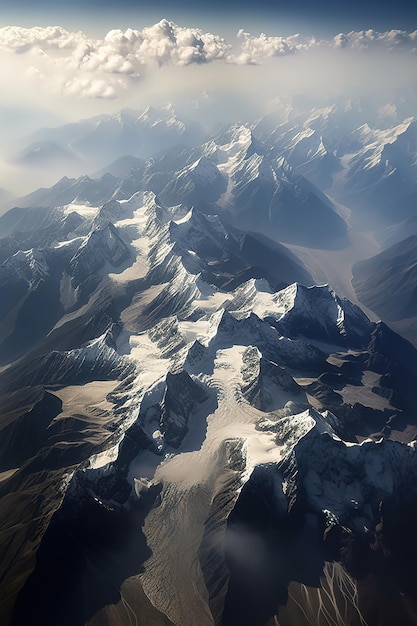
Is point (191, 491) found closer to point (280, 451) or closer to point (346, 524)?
point (280, 451)

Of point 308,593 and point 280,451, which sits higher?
point 280,451

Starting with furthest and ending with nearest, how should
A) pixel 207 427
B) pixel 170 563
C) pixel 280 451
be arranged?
pixel 207 427 → pixel 280 451 → pixel 170 563

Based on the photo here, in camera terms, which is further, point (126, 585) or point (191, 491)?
point (191, 491)

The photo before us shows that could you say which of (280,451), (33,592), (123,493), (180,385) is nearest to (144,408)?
(180,385)

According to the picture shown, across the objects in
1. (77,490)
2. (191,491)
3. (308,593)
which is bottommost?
(308,593)

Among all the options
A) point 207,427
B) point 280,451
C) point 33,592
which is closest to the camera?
point 33,592

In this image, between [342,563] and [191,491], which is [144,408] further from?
[342,563]

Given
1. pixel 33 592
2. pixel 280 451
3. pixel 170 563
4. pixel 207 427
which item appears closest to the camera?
pixel 33 592

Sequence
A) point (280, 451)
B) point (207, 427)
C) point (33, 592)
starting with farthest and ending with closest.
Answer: point (207, 427), point (280, 451), point (33, 592)

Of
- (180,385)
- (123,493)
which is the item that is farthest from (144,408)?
(123,493)
